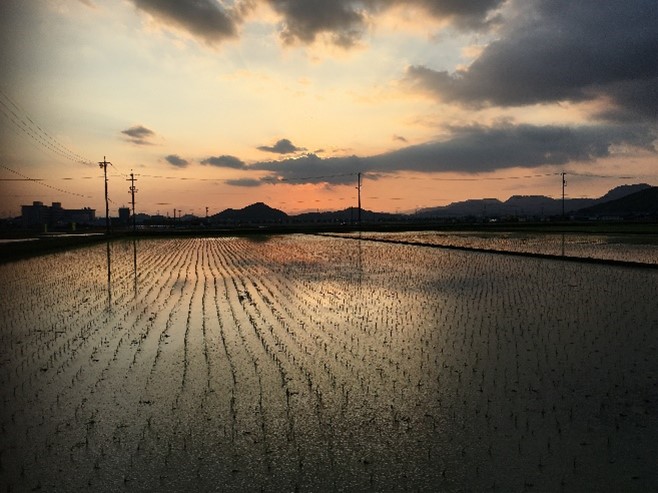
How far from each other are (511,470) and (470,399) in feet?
5.31

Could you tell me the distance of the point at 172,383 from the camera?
6355 millimetres

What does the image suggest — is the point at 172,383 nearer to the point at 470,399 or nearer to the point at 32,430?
the point at 32,430

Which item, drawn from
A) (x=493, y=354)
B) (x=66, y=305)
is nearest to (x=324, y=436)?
(x=493, y=354)

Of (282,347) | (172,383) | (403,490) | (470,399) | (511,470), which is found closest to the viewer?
(403,490)

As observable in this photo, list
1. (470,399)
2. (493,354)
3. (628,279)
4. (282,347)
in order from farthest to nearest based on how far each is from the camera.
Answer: (628,279) < (282,347) < (493,354) < (470,399)

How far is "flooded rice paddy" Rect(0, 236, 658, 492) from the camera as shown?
4078 mm

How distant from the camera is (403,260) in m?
23.9

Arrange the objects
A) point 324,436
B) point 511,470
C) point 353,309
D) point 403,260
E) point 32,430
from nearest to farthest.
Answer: point 511,470 < point 324,436 < point 32,430 < point 353,309 < point 403,260

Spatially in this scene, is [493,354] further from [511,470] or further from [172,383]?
[172,383]

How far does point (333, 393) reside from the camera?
586cm

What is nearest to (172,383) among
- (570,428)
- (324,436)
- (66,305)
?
(324,436)

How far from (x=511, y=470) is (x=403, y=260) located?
20015 mm

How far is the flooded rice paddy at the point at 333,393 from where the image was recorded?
161 inches

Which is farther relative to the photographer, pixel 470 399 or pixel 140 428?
pixel 470 399
